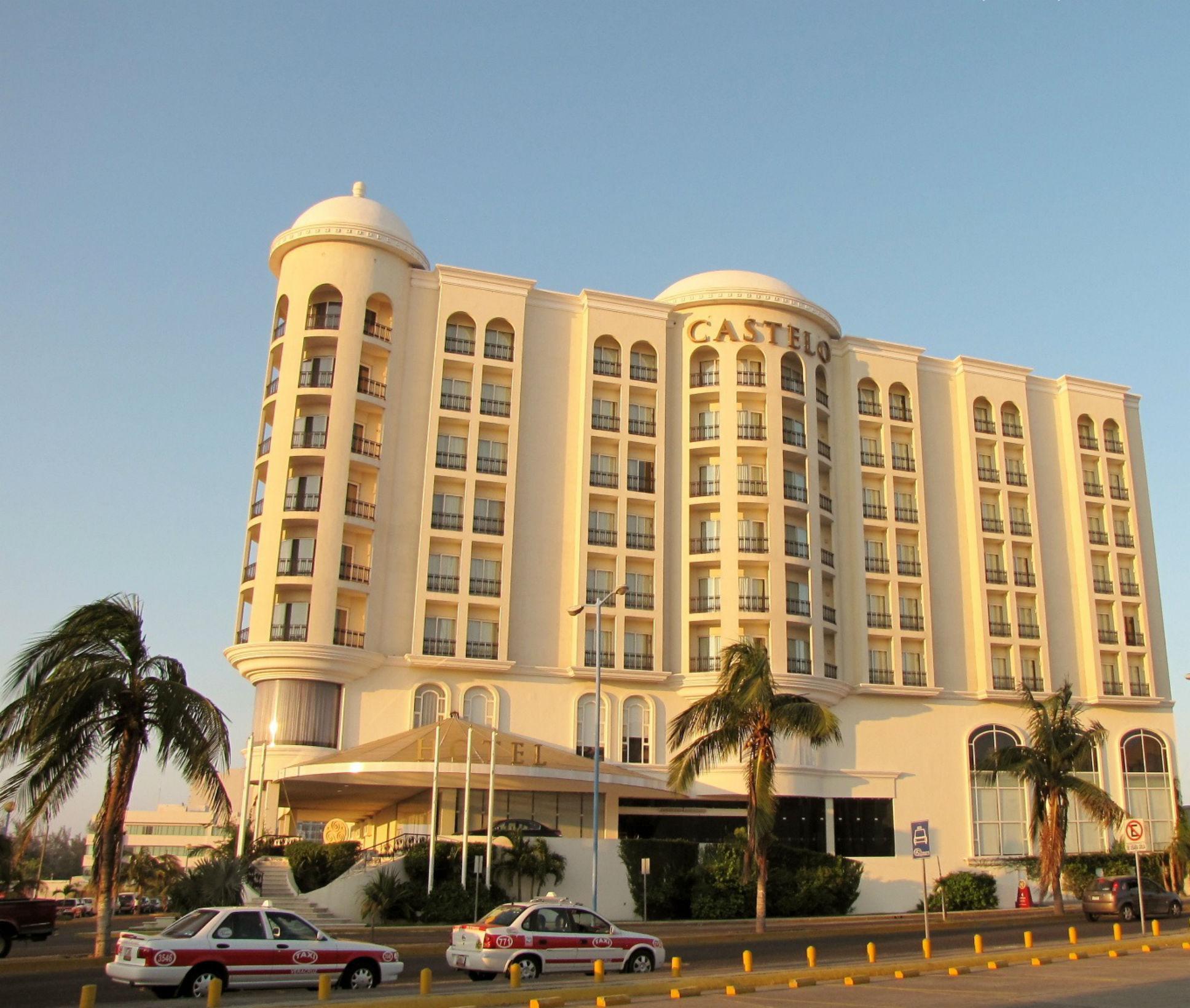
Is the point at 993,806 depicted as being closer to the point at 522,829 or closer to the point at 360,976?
the point at 522,829

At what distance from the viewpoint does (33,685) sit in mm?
22406

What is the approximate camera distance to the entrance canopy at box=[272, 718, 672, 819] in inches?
1617

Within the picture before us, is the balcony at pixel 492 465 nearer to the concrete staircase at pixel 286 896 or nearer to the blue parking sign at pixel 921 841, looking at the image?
the concrete staircase at pixel 286 896

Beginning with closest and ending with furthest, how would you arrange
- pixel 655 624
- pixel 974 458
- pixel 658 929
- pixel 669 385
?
pixel 658 929 < pixel 655 624 < pixel 669 385 < pixel 974 458

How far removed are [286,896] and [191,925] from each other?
1982 cm

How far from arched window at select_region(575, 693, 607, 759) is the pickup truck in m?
24.9

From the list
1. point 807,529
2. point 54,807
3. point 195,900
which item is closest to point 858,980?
point 54,807

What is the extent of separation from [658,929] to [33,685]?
2251cm

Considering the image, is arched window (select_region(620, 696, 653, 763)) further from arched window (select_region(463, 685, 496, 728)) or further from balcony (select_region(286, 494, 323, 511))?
balcony (select_region(286, 494, 323, 511))

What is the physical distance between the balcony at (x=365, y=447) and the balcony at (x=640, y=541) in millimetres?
12096

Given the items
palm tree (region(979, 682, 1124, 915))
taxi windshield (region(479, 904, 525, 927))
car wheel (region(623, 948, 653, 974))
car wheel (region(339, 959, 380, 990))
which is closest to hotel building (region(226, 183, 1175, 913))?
palm tree (region(979, 682, 1124, 915))

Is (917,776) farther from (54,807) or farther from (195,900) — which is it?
(54,807)

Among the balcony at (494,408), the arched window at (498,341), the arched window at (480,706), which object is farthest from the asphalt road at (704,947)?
the arched window at (498,341)

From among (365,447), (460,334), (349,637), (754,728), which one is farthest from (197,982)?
(460,334)
